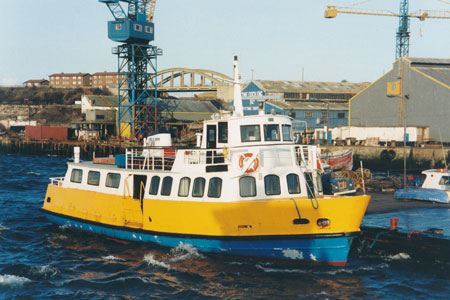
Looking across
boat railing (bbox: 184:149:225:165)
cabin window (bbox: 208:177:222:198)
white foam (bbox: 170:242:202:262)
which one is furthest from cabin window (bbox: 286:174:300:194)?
white foam (bbox: 170:242:202:262)

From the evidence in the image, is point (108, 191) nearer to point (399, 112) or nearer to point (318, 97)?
point (399, 112)

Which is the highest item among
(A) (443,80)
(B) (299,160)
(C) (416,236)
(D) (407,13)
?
(D) (407,13)

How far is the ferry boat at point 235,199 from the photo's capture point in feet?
55.1

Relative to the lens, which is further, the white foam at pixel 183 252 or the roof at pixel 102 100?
the roof at pixel 102 100

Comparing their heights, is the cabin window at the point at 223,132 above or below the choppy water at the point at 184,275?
above

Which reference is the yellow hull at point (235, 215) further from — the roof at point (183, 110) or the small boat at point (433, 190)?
the roof at point (183, 110)

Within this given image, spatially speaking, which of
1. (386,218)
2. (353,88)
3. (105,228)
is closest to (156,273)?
(105,228)

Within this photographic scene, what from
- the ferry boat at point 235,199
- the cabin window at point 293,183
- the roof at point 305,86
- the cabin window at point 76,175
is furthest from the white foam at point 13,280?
the roof at point 305,86

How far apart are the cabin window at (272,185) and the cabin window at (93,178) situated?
8.90 m

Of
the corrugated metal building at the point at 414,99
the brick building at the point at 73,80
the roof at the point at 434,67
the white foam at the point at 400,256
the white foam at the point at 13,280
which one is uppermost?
the brick building at the point at 73,80

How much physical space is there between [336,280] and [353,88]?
77.7 meters

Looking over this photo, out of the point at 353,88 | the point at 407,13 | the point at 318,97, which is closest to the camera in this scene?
the point at 318,97

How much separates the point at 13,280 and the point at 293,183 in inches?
430

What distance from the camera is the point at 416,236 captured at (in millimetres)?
18625
